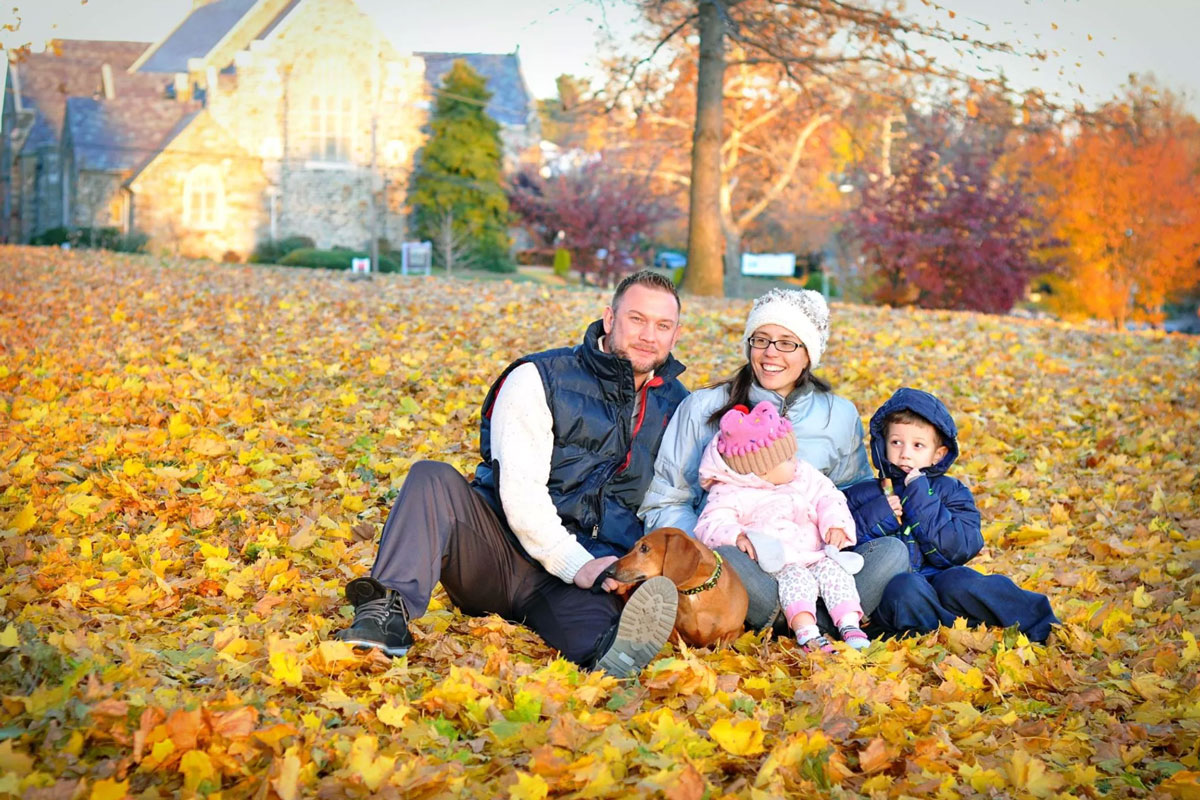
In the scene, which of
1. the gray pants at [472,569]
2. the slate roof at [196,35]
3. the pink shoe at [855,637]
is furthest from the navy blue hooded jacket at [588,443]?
the slate roof at [196,35]

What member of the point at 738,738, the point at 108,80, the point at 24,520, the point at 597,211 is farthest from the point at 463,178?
the point at 738,738

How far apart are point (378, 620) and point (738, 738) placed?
4.08 ft

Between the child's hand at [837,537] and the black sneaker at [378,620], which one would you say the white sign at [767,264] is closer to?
the child's hand at [837,537]

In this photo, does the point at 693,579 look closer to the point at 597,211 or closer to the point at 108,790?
the point at 108,790

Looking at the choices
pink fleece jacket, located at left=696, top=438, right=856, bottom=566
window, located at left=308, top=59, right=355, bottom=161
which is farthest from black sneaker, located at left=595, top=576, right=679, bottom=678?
window, located at left=308, top=59, right=355, bottom=161

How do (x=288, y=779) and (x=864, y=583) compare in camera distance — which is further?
(x=864, y=583)

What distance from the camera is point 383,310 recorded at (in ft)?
37.8

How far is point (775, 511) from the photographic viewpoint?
13.5 feet

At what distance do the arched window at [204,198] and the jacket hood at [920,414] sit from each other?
1253 inches

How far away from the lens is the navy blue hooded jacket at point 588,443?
4.05m

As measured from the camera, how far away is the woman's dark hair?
4.38 m

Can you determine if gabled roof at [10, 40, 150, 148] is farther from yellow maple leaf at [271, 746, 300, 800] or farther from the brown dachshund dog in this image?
yellow maple leaf at [271, 746, 300, 800]

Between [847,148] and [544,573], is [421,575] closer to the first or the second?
[544,573]

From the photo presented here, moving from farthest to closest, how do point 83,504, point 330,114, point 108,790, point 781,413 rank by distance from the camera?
point 330,114, point 83,504, point 781,413, point 108,790
